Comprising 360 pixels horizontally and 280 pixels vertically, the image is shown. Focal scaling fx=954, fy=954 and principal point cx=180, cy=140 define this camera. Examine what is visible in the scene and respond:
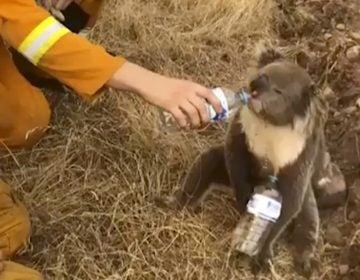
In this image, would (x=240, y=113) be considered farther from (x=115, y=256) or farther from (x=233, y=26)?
(x=233, y=26)

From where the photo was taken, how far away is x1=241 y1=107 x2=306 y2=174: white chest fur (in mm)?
2941

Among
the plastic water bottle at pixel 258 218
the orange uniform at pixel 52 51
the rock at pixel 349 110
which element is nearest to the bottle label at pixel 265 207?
the plastic water bottle at pixel 258 218

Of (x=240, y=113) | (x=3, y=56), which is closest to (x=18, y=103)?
(x=3, y=56)

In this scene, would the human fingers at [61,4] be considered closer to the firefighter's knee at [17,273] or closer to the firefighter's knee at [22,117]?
the firefighter's knee at [22,117]

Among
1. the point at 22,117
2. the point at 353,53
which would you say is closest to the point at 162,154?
the point at 22,117

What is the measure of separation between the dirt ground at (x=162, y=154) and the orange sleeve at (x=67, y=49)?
68 centimetres

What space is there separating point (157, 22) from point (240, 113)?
3.85 feet

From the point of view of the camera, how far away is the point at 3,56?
3.17 meters

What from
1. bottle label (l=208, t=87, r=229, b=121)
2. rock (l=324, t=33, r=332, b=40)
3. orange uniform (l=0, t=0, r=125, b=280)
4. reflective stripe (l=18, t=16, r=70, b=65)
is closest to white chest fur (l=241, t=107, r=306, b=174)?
bottle label (l=208, t=87, r=229, b=121)

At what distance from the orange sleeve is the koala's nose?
450 millimetres

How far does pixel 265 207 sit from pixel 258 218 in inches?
1.9

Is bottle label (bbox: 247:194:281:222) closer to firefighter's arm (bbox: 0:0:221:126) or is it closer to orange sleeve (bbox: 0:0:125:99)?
firefighter's arm (bbox: 0:0:221:126)

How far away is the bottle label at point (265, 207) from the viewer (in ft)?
9.77

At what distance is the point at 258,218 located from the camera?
3000mm
